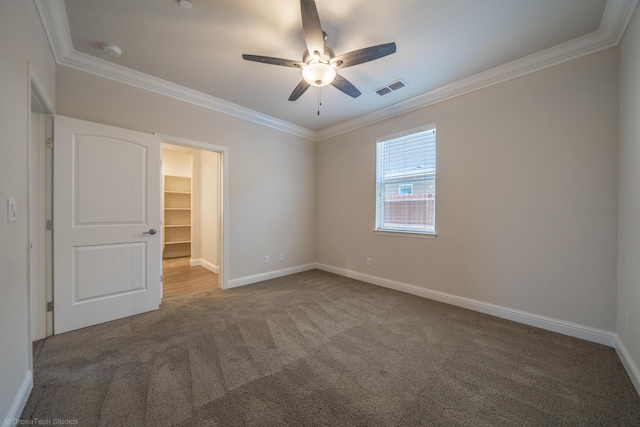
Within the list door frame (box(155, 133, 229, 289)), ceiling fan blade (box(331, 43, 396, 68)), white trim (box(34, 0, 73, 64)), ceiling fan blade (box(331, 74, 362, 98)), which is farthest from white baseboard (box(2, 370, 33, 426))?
ceiling fan blade (box(331, 74, 362, 98))

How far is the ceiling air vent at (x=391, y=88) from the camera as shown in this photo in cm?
297

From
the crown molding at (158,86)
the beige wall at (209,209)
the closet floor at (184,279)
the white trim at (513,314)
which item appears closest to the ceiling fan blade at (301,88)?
the crown molding at (158,86)

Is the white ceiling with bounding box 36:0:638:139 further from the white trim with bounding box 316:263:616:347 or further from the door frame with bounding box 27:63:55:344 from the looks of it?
the white trim with bounding box 316:263:616:347

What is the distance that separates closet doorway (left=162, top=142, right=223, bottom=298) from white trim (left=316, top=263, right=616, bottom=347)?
281 centimetres

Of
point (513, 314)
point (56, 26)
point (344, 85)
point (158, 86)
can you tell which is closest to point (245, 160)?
point (158, 86)

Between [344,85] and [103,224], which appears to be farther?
[103,224]

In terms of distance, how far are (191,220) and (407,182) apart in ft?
15.2

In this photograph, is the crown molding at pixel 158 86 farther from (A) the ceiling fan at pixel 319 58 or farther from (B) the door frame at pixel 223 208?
(A) the ceiling fan at pixel 319 58

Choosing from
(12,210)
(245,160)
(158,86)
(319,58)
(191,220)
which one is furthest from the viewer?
(191,220)

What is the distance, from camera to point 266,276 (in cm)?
414

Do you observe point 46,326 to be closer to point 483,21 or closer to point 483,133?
point 483,21

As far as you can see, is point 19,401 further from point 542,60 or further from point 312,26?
point 542,60

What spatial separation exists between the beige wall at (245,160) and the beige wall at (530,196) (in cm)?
191

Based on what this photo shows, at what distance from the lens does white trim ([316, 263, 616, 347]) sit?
2.18 m
